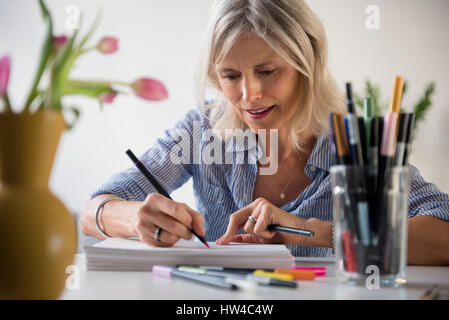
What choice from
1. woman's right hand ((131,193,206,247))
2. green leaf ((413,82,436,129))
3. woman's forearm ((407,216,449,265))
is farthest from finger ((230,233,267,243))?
green leaf ((413,82,436,129))

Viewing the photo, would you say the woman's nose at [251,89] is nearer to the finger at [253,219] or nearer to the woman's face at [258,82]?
the woman's face at [258,82]

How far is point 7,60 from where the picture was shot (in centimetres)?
51

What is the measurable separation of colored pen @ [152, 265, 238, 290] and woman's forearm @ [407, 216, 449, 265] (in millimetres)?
531

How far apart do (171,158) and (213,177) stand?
0.48 ft

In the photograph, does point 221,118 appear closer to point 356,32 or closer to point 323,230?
point 323,230

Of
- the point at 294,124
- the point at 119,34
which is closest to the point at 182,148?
the point at 294,124

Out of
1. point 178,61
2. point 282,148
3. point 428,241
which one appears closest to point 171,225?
point 428,241

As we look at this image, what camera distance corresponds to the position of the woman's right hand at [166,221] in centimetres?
93

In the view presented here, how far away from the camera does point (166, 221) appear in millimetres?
933

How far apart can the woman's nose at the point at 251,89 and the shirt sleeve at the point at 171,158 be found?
0.33 metres

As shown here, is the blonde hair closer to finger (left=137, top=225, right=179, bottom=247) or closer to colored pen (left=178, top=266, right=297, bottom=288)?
finger (left=137, top=225, right=179, bottom=247)

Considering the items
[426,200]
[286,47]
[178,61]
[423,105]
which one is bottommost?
[426,200]

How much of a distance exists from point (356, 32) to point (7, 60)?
14.0 ft
